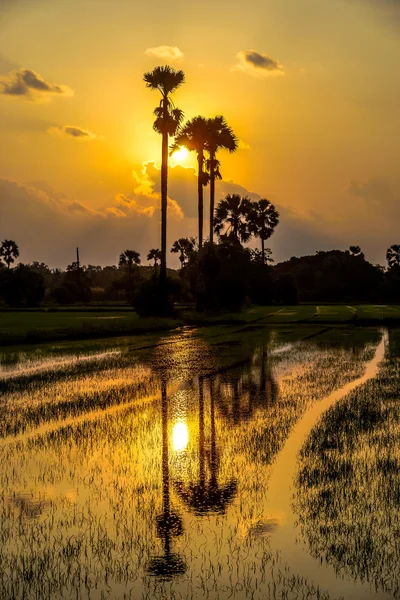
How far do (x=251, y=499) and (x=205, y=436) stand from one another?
4445 millimetres

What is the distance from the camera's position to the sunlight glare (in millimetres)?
13172

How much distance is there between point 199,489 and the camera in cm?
A: 1016

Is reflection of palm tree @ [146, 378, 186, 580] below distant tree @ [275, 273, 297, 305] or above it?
below

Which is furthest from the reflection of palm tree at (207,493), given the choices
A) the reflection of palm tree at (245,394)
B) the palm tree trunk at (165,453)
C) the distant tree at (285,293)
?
the distant tree at (285,293)

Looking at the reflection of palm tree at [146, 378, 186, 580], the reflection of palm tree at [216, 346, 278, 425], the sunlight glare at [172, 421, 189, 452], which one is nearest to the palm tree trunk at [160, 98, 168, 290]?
the reflection of palm tree at [216, 346, 278, 425]

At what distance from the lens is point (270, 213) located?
128750 mm

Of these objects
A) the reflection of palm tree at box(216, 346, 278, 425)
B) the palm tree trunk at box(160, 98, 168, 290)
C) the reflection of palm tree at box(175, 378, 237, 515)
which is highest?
the palm tree trunk at box(160, 98, 168, 290)

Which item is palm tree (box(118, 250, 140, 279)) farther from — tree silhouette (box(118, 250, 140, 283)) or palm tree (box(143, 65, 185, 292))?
palm tree (box(143, 65, 185, 292))

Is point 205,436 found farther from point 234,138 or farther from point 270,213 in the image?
point 270,213

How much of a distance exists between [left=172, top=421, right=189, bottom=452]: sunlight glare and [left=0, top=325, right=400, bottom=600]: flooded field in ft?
0.08

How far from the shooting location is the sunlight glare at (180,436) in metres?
13.2

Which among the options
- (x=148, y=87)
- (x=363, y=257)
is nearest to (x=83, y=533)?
(x=148, y=87)

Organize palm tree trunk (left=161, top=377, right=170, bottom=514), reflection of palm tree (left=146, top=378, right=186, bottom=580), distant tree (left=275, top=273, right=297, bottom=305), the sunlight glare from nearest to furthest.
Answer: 1. reflection of palm tree (left=146, top=378, right=186, bottom=580)
2. palm tree trunk (left=161, top=377, right=170, bottom=514)
3. the sunlight glare
4. distant tree (left=275, top=273, right=297, bottom=305)

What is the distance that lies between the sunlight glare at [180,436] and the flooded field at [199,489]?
0.08ft
